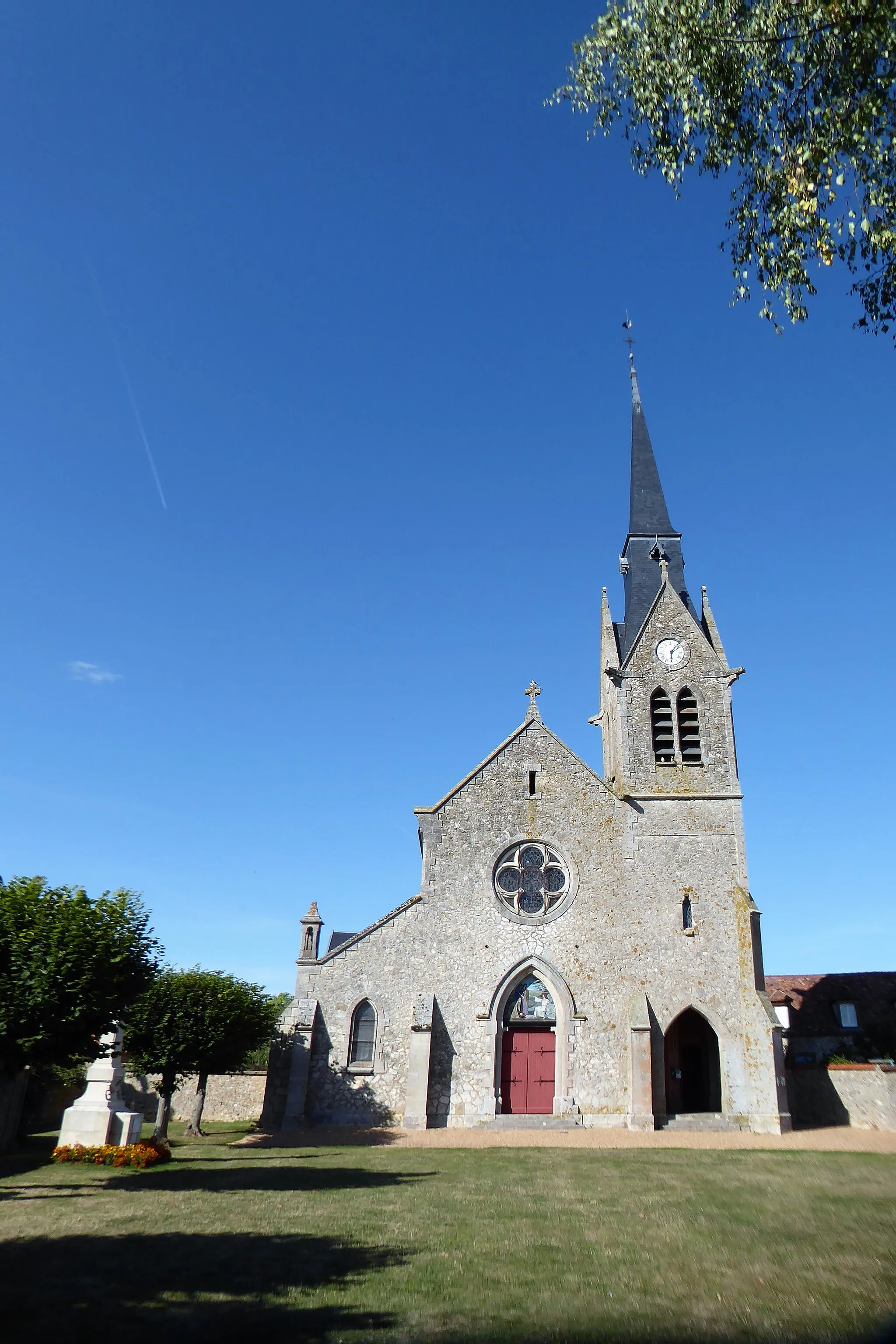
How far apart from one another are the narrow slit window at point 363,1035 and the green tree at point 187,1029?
8.89 feet

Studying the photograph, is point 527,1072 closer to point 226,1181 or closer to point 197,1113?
point 197,1113

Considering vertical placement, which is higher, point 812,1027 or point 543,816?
point 543,816

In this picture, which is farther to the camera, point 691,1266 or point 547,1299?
point 691,1266

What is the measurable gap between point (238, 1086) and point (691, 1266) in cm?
2901

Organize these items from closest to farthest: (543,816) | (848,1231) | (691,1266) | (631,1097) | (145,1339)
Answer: (145,1339) < (691,1266) < (848,1231) < (631,1097) < (543,816)

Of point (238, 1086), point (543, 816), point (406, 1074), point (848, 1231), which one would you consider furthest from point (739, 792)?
point (238, 1086)

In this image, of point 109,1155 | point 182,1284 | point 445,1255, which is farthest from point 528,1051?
point 182,1284

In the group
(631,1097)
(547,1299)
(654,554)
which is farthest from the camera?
(654,554)

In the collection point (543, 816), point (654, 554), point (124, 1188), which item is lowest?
point (124, 1188)

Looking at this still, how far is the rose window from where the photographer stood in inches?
986

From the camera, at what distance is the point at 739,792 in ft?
85.5

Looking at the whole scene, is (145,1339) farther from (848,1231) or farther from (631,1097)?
(631,1097)

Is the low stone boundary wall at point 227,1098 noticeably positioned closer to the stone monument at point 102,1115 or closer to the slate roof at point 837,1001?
the stone monument at point 102,1115

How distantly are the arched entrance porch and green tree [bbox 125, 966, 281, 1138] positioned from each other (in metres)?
12.0
